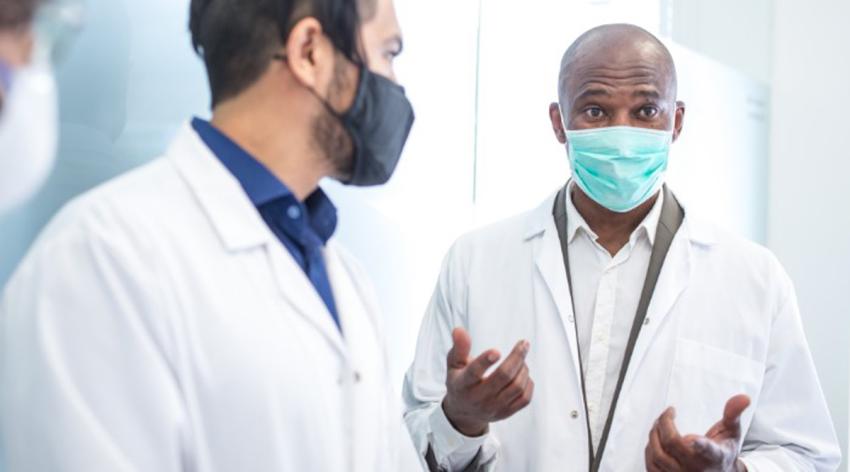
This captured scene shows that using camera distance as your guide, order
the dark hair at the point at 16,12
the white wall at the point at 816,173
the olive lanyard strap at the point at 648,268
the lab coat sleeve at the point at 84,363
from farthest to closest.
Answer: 1. the white wall at the point at 816,173
2. the olive lanyard strap at the point at 648,268
3. the lab coat sleeve at the point at 84,363
4. the dark hair at the point at 16,12

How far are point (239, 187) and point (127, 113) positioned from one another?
1.02 feet

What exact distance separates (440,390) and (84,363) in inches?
41.2

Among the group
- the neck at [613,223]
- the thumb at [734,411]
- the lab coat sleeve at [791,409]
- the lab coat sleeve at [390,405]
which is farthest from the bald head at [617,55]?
the lab coat sleeve at [390,405]

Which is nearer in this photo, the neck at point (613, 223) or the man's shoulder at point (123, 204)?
the man's shoulder at point (123, 204)

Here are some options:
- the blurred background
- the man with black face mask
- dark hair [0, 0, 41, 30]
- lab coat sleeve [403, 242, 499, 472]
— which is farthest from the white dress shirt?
dark hair [0, 0, 41, 30]

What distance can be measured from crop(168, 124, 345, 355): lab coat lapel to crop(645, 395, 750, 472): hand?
63 centimetres

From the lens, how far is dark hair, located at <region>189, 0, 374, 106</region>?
4.11ft

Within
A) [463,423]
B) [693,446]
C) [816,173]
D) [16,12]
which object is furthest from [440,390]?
[816,173]

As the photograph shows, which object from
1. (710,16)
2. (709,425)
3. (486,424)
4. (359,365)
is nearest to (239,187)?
(359,365)

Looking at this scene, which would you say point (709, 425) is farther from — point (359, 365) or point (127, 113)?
point (127, 113)

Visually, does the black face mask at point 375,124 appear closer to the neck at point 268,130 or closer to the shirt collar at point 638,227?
the neck at point 268,130

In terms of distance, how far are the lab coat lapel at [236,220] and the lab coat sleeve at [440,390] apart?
61cm

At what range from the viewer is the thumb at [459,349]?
1592 millimetres

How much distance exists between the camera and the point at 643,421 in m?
1.90
